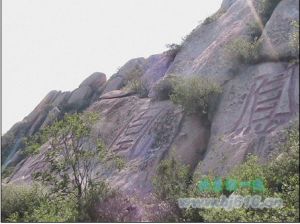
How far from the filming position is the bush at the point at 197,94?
1588 centimetres

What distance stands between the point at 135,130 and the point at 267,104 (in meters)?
6.49

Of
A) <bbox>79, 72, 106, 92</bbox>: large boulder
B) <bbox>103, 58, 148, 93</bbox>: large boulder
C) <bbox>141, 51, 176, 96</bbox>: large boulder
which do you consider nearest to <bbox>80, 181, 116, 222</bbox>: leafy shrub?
<bbox>141, 51, 176, 96</bbox>: large boulder

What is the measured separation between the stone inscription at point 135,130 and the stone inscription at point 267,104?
488 cm

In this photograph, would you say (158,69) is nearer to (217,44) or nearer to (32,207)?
(217,44)

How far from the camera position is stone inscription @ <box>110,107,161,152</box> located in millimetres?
18094

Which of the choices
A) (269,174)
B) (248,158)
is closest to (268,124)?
(248,158)

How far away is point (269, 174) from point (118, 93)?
1389cm

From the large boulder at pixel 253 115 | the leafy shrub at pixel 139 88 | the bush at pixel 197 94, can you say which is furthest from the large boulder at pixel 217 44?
the leafy shrub at pixel 139 88

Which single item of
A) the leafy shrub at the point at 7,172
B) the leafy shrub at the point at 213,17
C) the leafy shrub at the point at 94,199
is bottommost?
the leafy shrub at the point at 7,172

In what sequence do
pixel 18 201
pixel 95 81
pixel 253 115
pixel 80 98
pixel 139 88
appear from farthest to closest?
pixel 95 81 < pixel 80 98 < pixel 139 88 < pixel 18 201 < pixel 253 115

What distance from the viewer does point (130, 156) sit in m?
17.3

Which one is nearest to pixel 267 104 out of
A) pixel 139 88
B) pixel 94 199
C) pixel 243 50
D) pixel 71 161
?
pixel 243 50

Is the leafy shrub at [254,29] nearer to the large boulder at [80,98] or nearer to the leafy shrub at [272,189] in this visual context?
the leafy shrub at [272,189]

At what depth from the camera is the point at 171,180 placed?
13.5m
